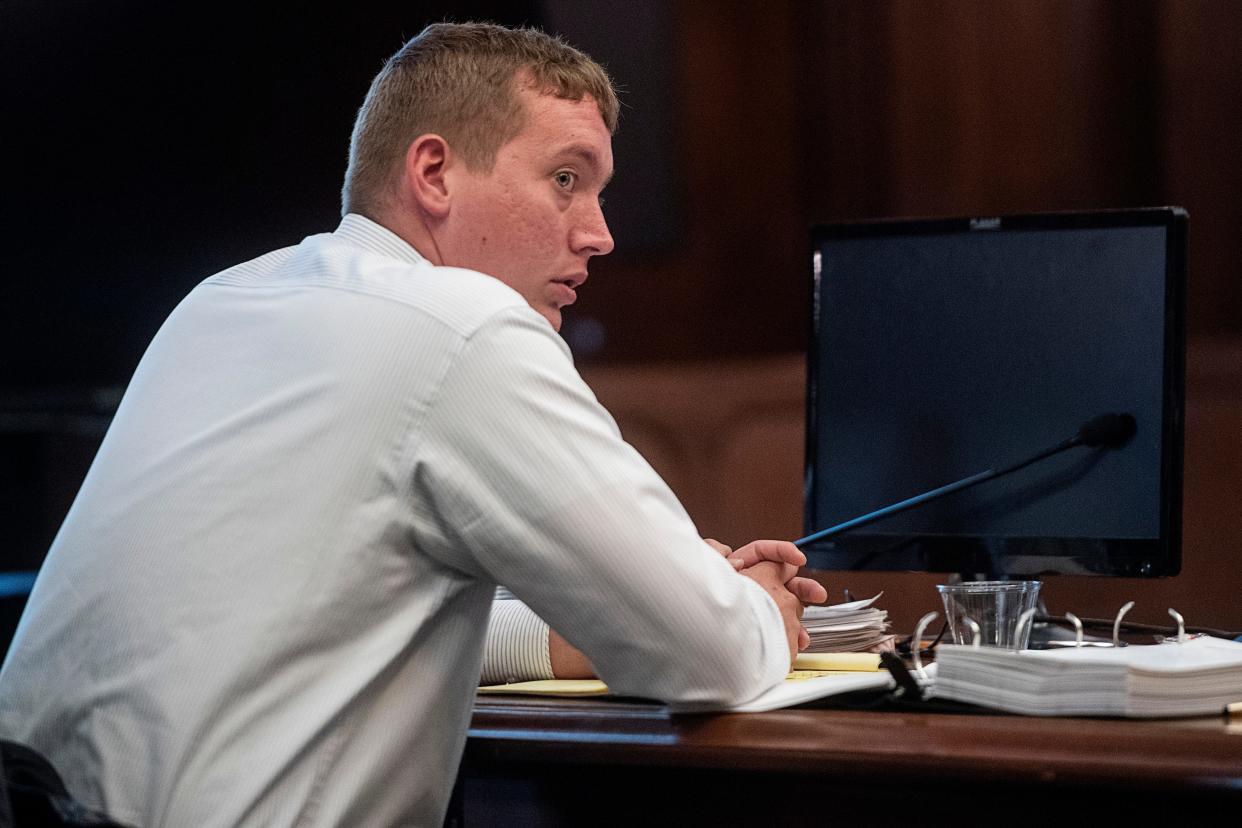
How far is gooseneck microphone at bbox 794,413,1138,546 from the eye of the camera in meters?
1.71

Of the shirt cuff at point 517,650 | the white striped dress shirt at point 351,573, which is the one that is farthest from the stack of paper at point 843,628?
the white striped dress shirt at point 351,573

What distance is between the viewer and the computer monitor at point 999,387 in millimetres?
1708

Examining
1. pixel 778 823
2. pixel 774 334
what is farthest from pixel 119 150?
pixel 778 823

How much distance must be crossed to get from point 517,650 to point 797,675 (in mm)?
280

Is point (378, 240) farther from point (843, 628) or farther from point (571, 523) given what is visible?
point (843, 628)

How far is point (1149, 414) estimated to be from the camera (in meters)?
1.71

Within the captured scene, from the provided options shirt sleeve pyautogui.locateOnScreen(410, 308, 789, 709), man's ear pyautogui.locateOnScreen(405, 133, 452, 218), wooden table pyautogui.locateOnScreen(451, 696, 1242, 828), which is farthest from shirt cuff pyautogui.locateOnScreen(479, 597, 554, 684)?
man's ear pyautogui.locateOnScreen(405, 133, 452, 218)

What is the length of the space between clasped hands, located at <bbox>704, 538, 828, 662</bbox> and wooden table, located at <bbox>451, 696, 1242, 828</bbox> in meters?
0.21

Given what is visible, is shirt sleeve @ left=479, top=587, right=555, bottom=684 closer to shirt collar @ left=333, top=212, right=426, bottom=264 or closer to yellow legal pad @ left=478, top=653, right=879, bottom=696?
yellow legal pad @ left=478, top=653, right=879, bottom=696

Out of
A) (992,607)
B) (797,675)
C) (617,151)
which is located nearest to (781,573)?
(797,675)

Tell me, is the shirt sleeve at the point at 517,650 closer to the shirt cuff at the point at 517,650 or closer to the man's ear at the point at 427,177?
the shirt cuff at the point at 517,650

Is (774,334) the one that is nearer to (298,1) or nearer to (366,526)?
(298,1)

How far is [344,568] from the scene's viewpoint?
105cm

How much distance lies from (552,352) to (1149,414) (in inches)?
37.2
